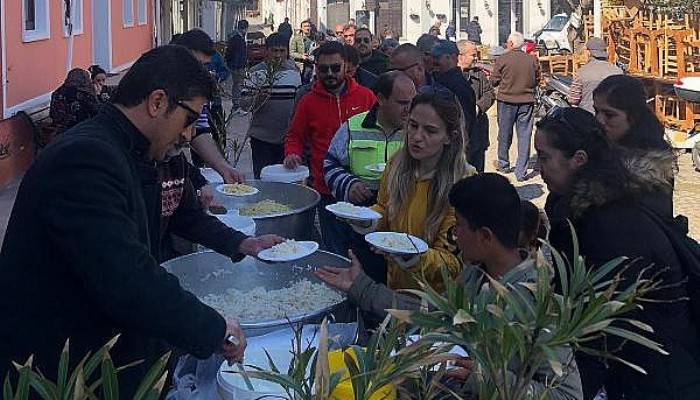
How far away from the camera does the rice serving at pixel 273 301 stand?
10.6ft

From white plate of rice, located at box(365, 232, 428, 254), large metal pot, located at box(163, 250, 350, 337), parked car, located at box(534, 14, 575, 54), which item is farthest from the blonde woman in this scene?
parked car, located at box(534, 14, 575, 54)

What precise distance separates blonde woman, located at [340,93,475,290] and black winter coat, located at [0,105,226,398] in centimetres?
147

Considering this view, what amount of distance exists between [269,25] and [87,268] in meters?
41.2

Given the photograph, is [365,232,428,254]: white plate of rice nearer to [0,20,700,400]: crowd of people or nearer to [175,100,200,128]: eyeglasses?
[0,20,700,400]: crowd of people

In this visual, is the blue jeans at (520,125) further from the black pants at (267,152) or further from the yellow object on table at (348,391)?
the yellow object on table at (348,391)

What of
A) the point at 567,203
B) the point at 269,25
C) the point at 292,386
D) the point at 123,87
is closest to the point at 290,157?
the point at 567,203

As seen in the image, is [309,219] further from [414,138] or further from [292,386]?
[292,386]

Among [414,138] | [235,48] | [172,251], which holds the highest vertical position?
[235,48]

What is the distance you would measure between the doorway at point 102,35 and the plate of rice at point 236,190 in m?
13.3

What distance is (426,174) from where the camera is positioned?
12.2ft

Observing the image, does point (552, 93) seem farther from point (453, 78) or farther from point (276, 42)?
point (453, 78)

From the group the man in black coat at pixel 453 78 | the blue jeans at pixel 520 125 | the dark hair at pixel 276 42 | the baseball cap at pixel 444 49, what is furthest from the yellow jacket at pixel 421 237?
the blue jeans at pixel 520 125

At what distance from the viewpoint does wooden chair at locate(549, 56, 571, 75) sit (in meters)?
19.1

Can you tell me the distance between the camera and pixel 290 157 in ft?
18.0
